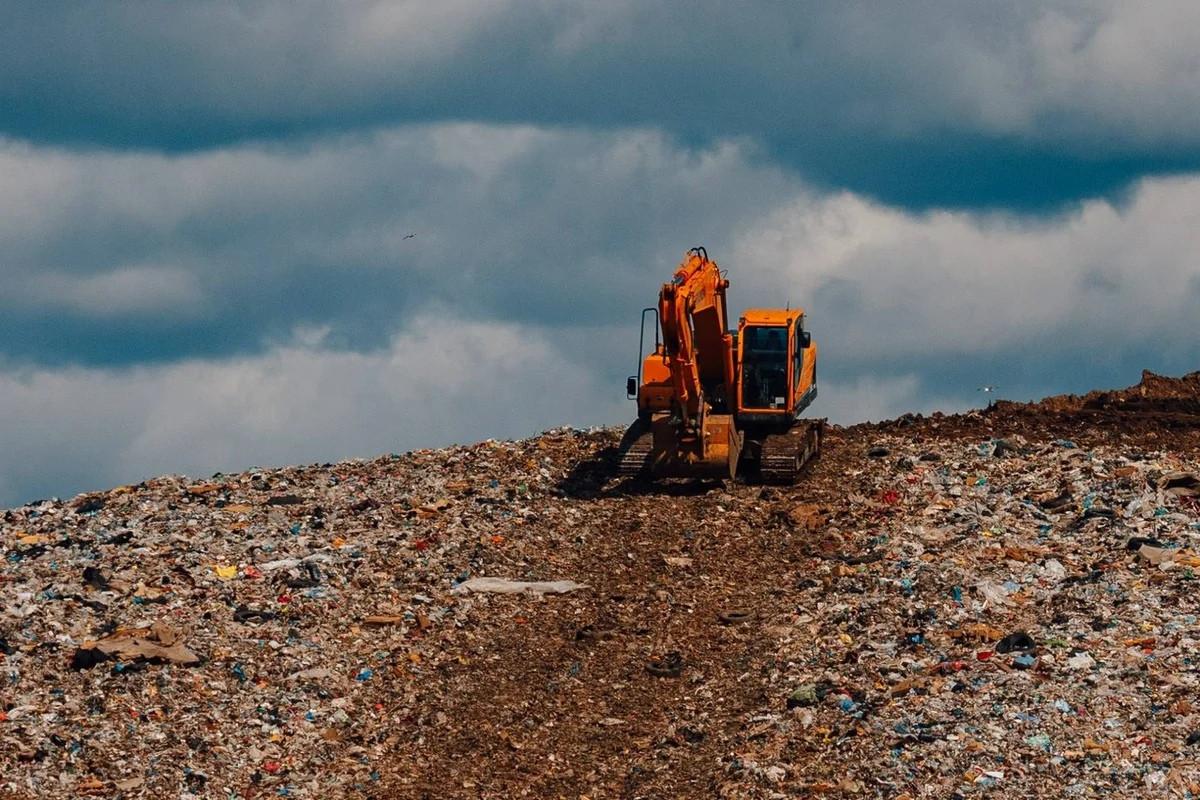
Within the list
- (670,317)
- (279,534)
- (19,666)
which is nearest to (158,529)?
(279,534)

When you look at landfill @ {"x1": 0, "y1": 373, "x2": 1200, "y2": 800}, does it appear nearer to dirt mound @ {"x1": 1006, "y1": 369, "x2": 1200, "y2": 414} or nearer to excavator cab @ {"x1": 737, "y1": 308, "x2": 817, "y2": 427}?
excavator cab @ {"x1": 737, "y1": 308, "x2": 817, "y2": 427}

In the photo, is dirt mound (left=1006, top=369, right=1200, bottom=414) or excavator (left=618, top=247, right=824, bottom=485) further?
A: dirt mound (left=1006, top=369, right=1200, bottom=414)

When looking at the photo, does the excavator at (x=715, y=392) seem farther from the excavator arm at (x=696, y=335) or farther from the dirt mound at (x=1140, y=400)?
the dirt mound at (x=1140, y=400)

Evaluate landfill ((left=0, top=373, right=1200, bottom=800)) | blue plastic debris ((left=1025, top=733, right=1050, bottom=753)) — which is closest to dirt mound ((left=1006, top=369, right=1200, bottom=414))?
landfill ((left=0, top=373, right=1200, bottom=800))

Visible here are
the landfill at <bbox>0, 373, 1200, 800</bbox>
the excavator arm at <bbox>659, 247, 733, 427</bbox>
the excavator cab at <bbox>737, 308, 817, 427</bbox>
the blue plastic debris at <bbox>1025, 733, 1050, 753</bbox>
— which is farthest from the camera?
the excavator cab at <bbox>737, 308, 817, 427</bbox>

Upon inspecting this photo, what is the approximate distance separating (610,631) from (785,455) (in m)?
6.99

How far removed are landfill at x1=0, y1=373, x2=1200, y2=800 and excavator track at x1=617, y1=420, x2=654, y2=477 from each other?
1.27ft

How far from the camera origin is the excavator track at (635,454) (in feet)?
85.8

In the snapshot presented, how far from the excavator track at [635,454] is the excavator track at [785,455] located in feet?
5.93

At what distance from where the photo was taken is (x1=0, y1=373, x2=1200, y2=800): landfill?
1619 centimetres

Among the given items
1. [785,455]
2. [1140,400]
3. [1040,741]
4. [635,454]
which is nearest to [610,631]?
[1040,741]

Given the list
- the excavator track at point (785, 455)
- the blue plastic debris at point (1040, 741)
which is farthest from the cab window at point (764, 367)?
the blue plastic debris at point (1040, 741)

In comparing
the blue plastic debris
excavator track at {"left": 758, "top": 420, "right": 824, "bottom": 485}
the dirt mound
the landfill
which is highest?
the dirt mound

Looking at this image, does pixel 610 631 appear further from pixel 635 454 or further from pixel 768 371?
pixel 768 371
